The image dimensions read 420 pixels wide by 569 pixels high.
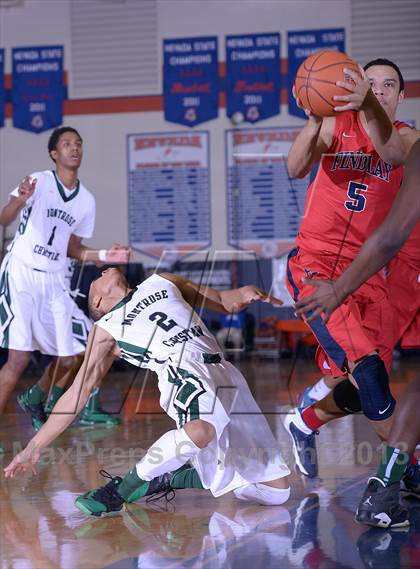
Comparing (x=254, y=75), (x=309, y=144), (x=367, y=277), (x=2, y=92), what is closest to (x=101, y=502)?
(x=367, y=277)

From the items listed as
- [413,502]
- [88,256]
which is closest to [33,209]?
[88,256]

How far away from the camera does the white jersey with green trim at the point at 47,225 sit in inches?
236

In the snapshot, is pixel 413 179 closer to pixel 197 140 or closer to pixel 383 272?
pixel 383 272

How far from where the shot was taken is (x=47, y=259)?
6008 mm

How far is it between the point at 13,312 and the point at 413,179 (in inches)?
137

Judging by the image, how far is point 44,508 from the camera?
3.71 meters

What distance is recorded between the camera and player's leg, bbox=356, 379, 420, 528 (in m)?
3.28

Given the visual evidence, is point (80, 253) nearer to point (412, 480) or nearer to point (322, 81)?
point (412, 480)

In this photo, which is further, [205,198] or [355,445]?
[205,198]

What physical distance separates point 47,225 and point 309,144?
2936 millimetres

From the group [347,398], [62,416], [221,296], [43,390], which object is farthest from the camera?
[43,390]

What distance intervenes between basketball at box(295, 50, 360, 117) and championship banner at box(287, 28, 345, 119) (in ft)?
26.7

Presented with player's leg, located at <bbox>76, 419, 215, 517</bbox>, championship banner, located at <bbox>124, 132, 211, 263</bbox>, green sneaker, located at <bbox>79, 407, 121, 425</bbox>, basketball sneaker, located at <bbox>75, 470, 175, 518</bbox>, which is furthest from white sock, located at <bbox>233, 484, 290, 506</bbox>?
championship banner, located at <bbox>124, 132, 211, 263</bbox>

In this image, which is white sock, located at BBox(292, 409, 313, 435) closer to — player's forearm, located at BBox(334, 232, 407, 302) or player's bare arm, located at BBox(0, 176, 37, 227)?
player's forearm, located at BBox(334, 232, 407, 302)
